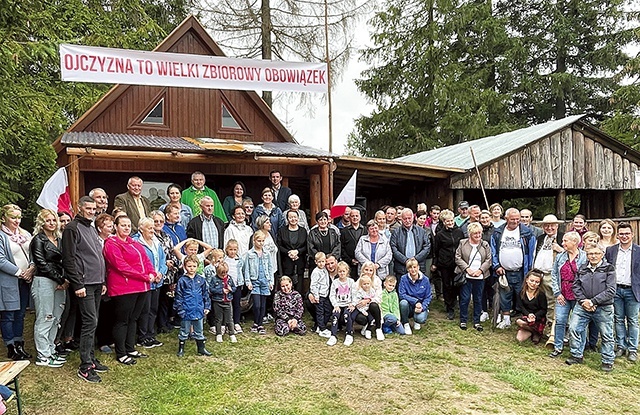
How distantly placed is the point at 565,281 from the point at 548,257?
71cm

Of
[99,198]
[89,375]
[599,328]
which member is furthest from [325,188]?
[89,375]

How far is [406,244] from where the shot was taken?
7.81 m

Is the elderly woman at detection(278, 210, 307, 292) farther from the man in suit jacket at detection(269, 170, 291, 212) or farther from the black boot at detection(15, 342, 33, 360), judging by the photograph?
the black boot at detection(15, 342, 33, 360)

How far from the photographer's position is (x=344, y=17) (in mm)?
17047

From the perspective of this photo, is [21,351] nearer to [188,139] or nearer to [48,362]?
[48,362]

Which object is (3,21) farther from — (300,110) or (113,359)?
(300,110)

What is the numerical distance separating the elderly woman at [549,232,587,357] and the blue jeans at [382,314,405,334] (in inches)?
75.4

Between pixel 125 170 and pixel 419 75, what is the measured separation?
17224 mm

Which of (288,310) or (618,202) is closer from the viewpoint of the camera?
(288,310)

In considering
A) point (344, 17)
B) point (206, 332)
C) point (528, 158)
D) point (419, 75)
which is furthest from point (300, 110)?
point (206, 332)

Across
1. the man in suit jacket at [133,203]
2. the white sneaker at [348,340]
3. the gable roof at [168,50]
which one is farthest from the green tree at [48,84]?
the white sneaker at [348,340]

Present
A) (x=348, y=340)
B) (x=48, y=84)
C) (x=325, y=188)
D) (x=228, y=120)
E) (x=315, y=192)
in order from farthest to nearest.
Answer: (x=48, y=84) < (x=228, y=120) < (x=315, y=192) < (x=325, y=188) < (x=348, y=340)

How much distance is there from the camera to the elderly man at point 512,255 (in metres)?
7.25

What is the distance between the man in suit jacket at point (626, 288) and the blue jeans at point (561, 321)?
0.55m
